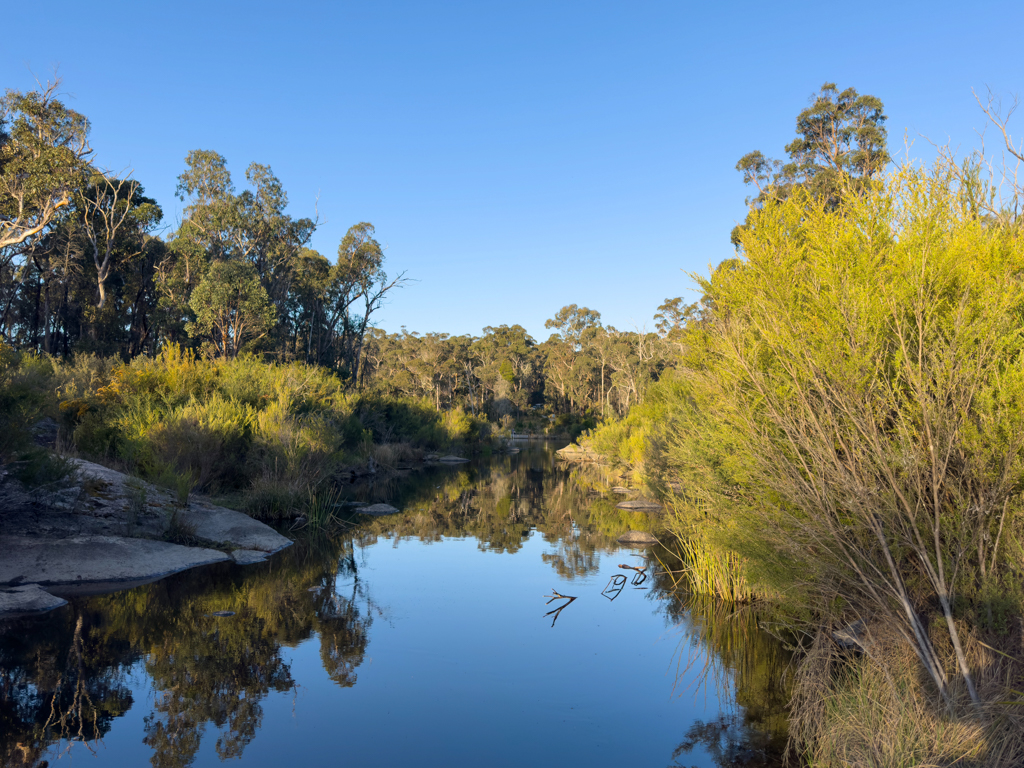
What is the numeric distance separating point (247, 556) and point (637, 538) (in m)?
8.44

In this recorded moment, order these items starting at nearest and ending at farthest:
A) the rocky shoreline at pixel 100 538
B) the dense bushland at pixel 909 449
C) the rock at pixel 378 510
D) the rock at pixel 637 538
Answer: the dense bushland at pixel 909 449 < the rocky shoreline at pixel 100 538 < the rock at pixel 637 538 < the rock at pixel 378 510

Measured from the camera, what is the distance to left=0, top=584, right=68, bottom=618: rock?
872 centimetres

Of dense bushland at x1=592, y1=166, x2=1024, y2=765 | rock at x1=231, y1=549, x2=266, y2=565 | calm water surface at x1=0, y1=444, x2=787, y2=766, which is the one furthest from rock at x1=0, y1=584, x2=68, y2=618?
dense bushland at x1=592, y1=166, x2=1024, y2=765

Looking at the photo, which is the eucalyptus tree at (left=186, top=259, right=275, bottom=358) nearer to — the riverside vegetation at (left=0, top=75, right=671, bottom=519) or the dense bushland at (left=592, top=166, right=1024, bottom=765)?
the riverside vegetation at (left=0, top=75, right=671, bottom=519)

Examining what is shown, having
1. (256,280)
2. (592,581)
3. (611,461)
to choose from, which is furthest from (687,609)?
(256,280)

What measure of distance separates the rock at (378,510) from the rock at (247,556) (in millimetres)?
6102

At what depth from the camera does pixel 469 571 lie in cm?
1311

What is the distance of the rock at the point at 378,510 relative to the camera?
19.1 metres

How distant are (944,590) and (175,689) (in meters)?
7.15

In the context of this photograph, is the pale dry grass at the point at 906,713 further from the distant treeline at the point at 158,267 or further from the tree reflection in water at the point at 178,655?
the distant treeline at the point at 158,267

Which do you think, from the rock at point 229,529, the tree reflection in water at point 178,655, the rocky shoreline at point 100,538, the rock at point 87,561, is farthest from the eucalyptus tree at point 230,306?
the tree reflection in water at point 178,655

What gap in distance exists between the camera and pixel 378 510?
19.3 m

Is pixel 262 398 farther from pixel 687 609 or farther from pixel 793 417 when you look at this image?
pixel 793 417

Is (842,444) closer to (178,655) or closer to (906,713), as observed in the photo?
(906,713)
